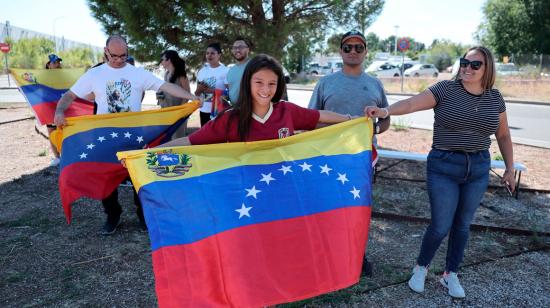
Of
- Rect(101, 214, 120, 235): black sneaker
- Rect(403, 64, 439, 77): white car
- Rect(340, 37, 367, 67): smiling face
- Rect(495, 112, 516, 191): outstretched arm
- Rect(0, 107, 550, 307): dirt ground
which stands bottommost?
Rect(0, 107, 550, 307): dirt ground

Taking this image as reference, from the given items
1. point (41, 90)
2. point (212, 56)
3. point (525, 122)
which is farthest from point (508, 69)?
point (41, 90)

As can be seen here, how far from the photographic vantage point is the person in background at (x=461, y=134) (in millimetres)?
3105

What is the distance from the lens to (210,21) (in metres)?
7.75

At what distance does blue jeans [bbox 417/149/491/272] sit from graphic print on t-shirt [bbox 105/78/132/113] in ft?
9.40

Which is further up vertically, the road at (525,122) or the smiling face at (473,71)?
the smiling face at (473,71)

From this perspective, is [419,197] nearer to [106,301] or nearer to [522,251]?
[522,251]

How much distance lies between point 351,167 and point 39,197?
16.0ft

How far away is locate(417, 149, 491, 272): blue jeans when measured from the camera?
318 cm

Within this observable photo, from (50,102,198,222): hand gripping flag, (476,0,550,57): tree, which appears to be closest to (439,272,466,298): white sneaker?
(50,102,198,222): hand gripping flag

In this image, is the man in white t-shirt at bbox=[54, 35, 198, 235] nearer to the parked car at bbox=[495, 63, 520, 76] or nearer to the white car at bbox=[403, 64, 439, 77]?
the parked car at bbox=[495, 63, 520, 76]

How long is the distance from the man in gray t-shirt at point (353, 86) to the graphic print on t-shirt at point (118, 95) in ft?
6.51

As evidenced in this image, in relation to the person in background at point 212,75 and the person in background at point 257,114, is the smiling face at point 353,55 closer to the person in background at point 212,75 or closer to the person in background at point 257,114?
the person in background at point 257,114


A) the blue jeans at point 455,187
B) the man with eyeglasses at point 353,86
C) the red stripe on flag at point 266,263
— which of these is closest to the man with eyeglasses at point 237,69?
the man with eyeglasses at point 353,86

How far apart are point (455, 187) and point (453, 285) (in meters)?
0.84
